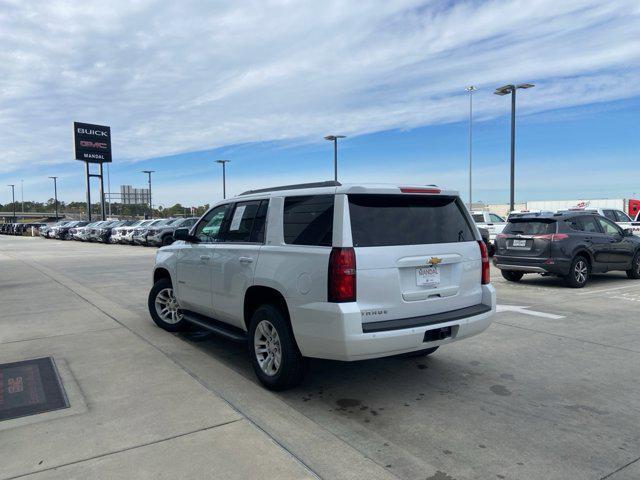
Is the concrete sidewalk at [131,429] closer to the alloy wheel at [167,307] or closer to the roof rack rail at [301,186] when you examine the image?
the alloy wheel at [167,307]

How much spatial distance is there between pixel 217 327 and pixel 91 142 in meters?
61.2

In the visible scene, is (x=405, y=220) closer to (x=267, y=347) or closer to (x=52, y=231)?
(x=267, y=347)

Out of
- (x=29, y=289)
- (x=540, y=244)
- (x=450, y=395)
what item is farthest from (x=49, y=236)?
(x=450, y=395)

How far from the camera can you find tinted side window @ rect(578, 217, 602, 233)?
36.7 ft

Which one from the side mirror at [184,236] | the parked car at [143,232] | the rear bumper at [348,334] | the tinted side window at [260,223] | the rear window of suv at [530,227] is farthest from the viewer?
the parked car at [143,232]

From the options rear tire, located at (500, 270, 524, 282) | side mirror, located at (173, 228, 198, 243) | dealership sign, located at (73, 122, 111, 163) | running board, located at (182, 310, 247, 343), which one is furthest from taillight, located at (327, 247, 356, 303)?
dealership sign, located at (73, 122, 111, 163)

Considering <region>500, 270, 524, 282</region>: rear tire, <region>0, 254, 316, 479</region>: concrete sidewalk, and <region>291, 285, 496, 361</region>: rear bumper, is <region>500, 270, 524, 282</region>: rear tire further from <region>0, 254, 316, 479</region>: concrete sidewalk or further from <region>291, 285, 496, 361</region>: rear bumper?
<region>0, 254, 316, 479</region>: concrete sidewalk

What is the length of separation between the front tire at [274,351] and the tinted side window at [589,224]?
9.22 meters

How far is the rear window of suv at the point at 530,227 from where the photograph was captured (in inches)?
424

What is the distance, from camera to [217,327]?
5.43 metres

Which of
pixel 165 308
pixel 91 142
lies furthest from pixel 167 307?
pixel 91 142

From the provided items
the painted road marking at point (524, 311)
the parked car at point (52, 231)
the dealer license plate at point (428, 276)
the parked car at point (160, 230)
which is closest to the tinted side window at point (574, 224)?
the painted road marking at point (524, 311)

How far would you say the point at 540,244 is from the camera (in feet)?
34.9

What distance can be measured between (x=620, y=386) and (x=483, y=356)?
1371 millimetres
